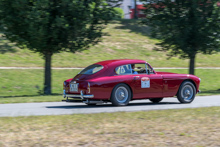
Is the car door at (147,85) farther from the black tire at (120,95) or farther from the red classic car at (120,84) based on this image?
the black tire at (120,95)

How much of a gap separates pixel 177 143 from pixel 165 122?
1.77m

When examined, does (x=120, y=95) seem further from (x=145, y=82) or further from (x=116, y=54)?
(x=116, y=54)

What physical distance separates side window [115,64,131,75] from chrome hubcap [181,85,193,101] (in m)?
2.14

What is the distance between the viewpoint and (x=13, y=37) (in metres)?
15.7

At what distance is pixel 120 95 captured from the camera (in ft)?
36.7

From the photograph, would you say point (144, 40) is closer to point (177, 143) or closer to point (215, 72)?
point (215, 72)

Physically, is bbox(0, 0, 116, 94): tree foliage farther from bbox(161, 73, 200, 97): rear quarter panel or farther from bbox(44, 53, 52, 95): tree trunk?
bbox(161, 73, 200, 97): rear quarter panel

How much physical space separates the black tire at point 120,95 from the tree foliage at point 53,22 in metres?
5.13

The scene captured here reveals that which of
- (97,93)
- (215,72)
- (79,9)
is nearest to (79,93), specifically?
(97,93)

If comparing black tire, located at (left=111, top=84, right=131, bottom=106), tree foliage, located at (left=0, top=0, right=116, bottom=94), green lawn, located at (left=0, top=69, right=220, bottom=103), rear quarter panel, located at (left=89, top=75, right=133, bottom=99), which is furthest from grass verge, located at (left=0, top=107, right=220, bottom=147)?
green lawn, located at (left=0, top=69, right=220, bottom=103)

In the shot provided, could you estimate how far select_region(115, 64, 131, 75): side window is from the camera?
37.0 ft

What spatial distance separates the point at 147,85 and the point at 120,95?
3.21 ft

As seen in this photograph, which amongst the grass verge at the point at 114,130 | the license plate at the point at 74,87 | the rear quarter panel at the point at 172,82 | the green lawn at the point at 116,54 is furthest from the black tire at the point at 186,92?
the green lawn at the point at 116,54

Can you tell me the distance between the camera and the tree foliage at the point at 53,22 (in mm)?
14914
